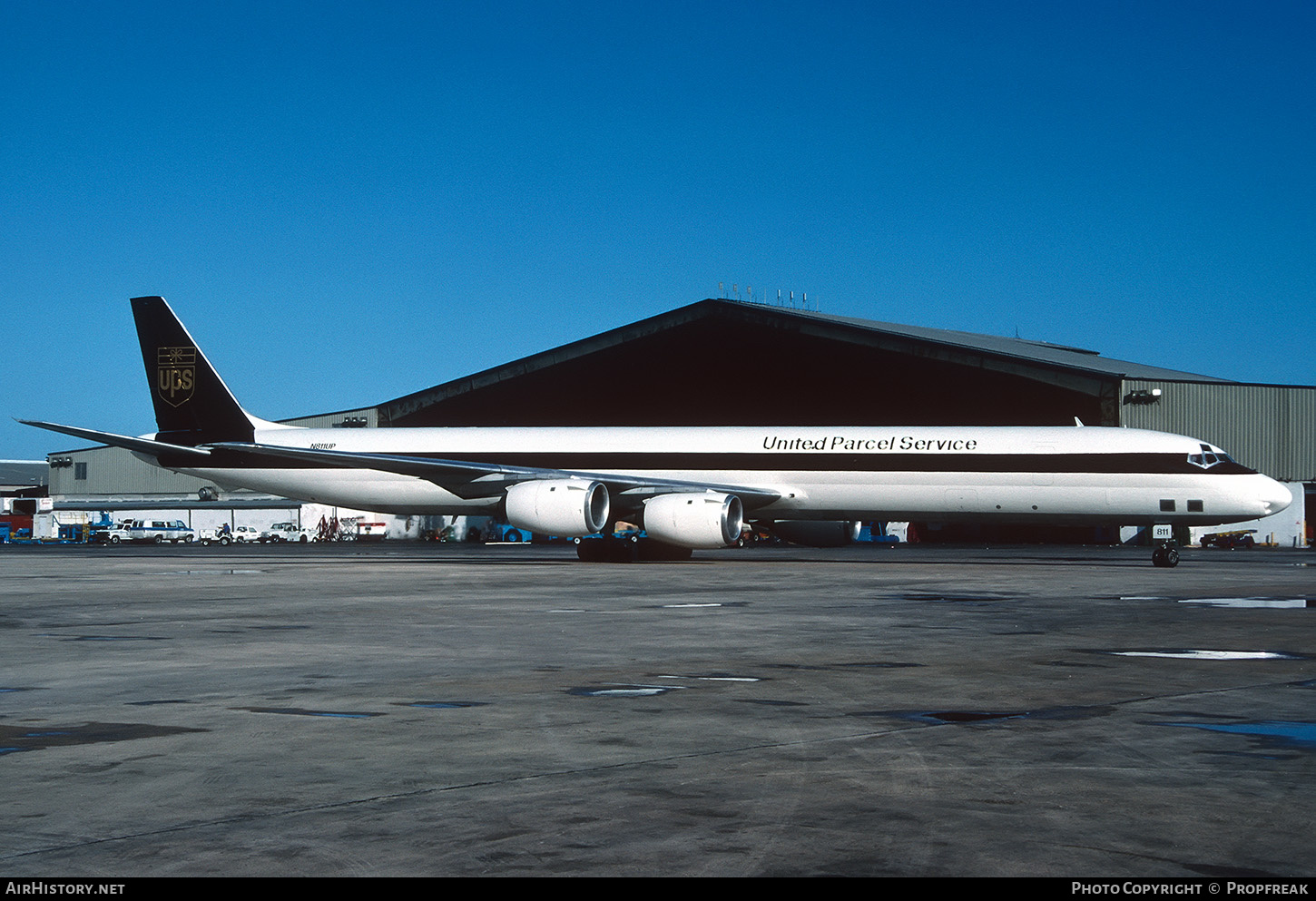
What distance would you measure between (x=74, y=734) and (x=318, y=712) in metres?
1.69

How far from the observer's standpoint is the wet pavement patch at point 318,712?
363 inches

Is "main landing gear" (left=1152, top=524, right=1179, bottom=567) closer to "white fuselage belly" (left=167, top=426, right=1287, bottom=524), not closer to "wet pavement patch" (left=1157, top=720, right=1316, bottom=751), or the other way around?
"white fuselage belly" (left=167, top=426, right=1287, bottom=524)

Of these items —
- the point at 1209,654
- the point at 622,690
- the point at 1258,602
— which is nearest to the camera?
the point at 622,690

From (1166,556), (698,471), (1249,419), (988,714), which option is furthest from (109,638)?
(1249,419)

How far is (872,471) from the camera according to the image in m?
36.3

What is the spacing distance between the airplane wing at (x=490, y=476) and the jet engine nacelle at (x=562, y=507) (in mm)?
801

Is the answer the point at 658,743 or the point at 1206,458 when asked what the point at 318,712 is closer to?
the point at 658,743

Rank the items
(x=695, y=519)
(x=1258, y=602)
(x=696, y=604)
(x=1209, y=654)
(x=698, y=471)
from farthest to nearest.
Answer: (x=698, y=471), (x=695, y=519), (x=1258, y=602), (x=696, y=604), (x=1209, y=654)

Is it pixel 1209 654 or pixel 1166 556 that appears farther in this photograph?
pixel 1166 556

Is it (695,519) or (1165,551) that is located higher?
(695,519)

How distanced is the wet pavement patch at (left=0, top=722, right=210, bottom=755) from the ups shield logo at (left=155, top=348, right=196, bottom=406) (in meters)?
36.7

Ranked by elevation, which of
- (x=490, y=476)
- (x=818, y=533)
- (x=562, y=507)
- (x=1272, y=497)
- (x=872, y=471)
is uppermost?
(x=872, y=471)
